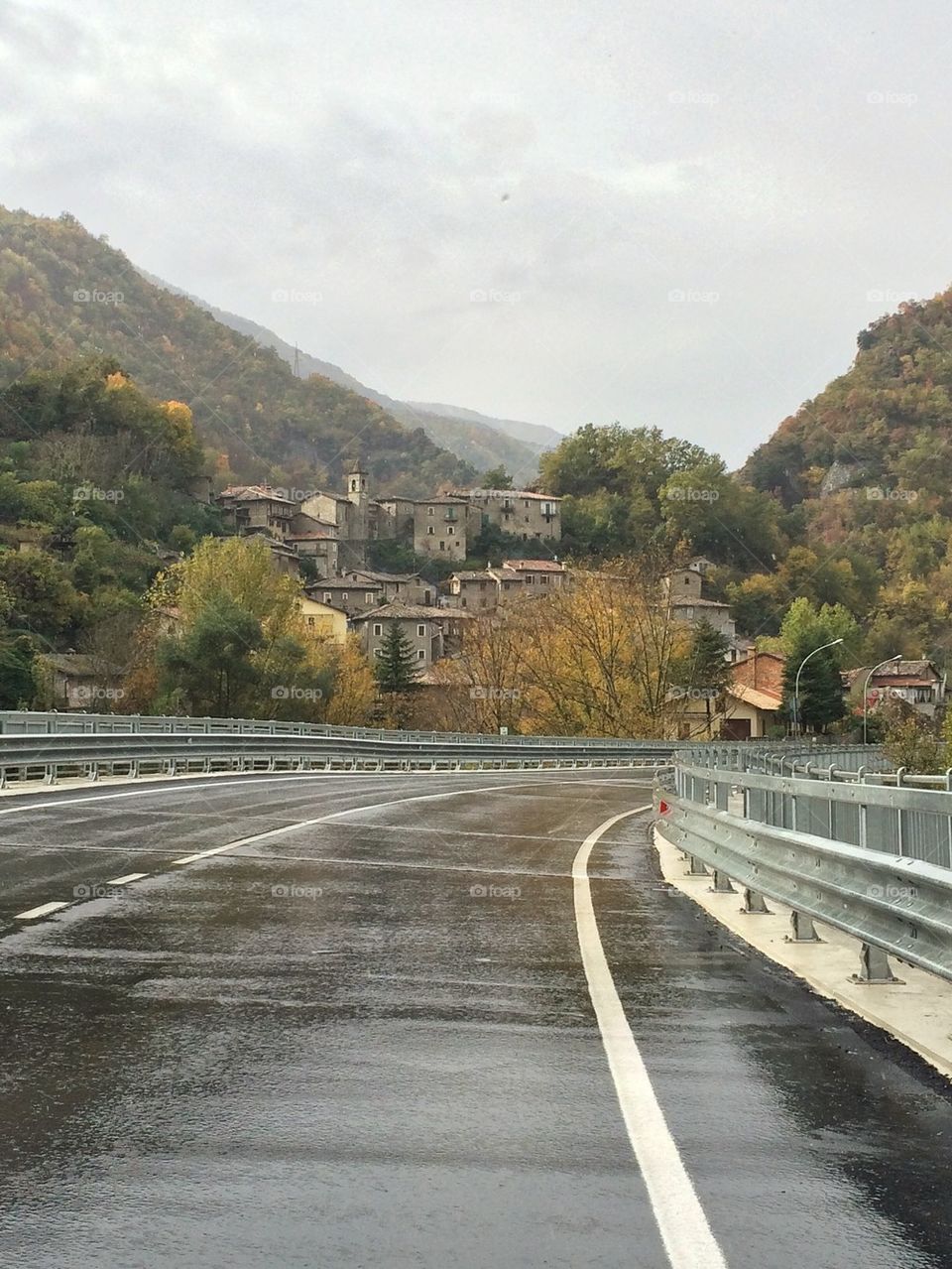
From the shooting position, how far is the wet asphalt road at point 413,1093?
383 cm

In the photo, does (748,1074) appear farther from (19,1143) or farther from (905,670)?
(905,670)

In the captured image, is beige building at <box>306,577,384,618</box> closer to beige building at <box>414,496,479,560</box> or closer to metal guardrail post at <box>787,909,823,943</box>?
beige building at <box>414,496,479,560</box>

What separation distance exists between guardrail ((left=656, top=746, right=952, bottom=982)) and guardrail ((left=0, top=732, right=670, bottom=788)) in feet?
48.0

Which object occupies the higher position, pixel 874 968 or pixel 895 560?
pixel 895 560

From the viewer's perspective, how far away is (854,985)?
7.77 metres

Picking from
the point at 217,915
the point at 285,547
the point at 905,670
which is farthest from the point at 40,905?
the point at 285,547

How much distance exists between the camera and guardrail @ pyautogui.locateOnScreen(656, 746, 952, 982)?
6.32 meters

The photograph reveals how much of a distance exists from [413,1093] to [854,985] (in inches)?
135

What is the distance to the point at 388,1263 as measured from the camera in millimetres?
3566

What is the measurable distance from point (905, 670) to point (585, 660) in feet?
273

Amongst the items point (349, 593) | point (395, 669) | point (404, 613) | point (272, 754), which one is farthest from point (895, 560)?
point (272, 754)

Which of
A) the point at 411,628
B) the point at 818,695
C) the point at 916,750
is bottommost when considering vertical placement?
the point at 916,750

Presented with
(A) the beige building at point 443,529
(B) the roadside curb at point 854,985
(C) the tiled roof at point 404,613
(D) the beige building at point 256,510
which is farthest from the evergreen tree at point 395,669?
(B) the roadside curb at point 854,985

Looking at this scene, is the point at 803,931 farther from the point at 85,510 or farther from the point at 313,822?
the point at 85,510
